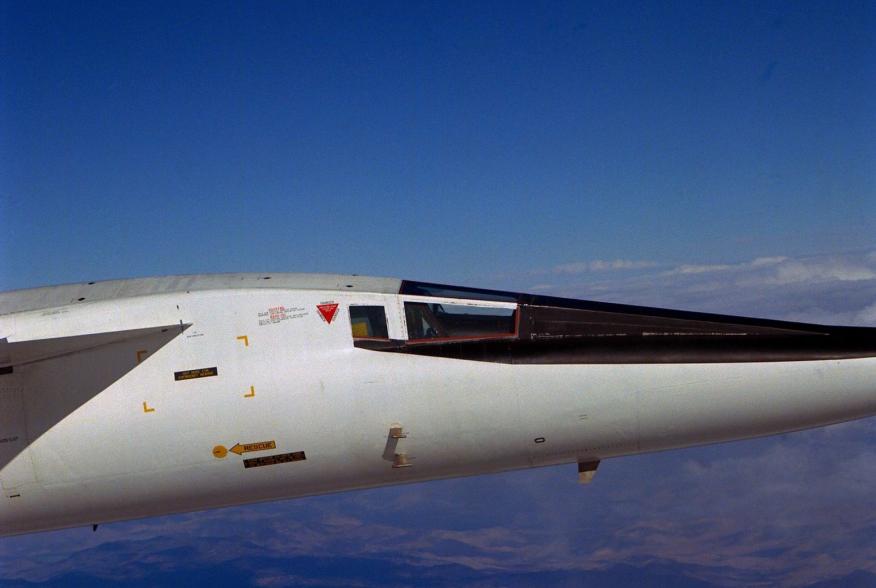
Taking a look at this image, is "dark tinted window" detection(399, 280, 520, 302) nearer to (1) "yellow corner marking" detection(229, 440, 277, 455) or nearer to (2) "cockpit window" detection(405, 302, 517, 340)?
(2) "cockpit window" detection(405, 302, 517, 340)

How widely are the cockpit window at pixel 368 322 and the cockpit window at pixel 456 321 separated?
29 centimetres

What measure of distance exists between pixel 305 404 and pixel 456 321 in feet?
6.37

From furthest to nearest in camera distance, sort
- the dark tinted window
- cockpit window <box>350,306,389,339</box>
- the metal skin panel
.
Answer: the dark tinted window → cockpit window <box>350,306,389,339</box> → the metal skin panel

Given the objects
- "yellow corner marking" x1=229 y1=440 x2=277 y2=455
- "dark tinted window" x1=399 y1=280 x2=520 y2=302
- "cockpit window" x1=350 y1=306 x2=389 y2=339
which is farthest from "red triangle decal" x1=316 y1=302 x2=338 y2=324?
"yellow corner marking" x1=229 y1=440 x2=277 y2=455

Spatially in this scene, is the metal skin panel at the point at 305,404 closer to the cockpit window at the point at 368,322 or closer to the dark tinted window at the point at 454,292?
the cockpit window at the point at 368,322

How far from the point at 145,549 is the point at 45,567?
507 inches

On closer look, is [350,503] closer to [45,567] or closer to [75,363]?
[45,567]

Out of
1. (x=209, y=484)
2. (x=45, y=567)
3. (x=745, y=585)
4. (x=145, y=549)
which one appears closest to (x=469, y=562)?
(x=745, y=585)

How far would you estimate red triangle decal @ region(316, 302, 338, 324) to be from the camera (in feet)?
27.8

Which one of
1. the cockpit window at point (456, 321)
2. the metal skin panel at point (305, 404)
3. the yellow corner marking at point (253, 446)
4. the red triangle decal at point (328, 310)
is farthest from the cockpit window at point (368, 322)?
the yellow corner marking at point (253, 446)

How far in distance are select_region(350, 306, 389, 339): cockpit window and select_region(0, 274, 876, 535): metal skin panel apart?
0.27ft

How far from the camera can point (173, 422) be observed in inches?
324

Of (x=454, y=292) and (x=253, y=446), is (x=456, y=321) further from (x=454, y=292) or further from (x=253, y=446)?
(x=253, y=446)

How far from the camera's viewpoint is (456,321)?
8633mm
